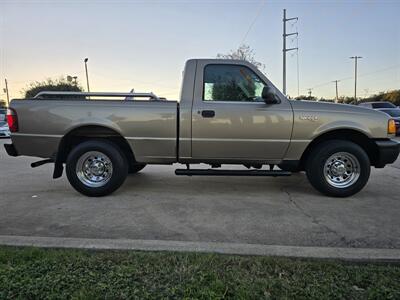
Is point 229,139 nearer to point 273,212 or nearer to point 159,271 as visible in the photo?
point 273,212

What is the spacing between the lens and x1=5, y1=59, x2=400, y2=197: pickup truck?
4859 mm

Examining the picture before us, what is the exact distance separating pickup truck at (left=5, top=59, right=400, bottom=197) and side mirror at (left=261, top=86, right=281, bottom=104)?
15 millimetres

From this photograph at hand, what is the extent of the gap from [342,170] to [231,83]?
2152 mm

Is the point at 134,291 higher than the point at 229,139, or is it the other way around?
the point at 229,139

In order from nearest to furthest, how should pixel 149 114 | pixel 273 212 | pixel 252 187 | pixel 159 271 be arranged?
pixel 159 271 < pixel 273 212 < pixel 149 114 < pixel 252 187

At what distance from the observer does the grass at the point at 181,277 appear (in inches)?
93.9

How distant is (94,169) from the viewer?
508 centimetres

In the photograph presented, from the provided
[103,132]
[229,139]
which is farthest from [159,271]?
[103,132]

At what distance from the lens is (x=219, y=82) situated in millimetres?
5027

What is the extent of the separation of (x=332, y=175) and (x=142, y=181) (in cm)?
334

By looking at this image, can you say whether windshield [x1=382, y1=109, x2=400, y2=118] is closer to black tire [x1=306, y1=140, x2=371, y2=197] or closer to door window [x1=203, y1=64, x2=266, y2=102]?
black tire [x1=306, y1=140, x2=371, y2=197]

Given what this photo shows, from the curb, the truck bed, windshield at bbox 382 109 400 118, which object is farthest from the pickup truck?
windshield at bbox 382 109 400 118

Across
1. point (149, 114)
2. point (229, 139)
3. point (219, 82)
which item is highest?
point (219, 82)

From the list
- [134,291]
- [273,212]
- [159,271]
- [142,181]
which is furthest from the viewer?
[142,181]
